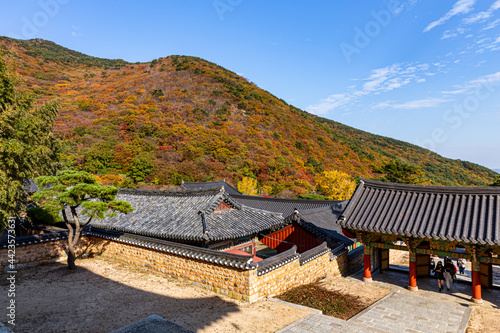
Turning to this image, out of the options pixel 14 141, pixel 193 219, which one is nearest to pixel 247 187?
pixel 193 219

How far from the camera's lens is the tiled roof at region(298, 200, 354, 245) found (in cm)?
1505

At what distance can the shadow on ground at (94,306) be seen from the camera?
8.38 metres

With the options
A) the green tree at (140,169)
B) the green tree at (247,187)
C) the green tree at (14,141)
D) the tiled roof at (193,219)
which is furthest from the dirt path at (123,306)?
the green tree at (140,169)

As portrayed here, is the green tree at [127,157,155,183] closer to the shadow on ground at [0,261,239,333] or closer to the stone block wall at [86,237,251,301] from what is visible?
the stone block wall at [86,237,251,301]

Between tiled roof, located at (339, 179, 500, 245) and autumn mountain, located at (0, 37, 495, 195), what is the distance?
96.3 feet

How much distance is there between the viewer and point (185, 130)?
178 ft

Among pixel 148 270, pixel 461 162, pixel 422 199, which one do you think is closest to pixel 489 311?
pixel 422 199

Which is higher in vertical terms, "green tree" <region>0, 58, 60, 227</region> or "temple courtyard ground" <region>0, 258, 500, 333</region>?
"green tree" <region>0, 58, 60, 227</region>

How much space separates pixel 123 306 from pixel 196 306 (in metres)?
2.55

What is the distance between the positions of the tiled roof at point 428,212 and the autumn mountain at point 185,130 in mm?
29360

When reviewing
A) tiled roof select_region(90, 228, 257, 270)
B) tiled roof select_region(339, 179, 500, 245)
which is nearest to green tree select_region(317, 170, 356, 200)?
tiled roof select_region(339, 179, 500, 245)

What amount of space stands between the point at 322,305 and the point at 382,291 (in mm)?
3183

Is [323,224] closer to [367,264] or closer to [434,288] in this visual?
[367,264]

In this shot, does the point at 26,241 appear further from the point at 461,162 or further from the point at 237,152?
the point at 461,162
